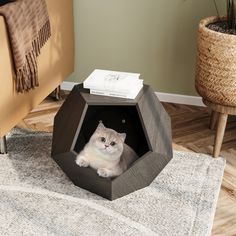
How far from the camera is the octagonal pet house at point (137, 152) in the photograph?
180cm

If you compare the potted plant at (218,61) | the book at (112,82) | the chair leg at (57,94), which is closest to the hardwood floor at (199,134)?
the chair leg at (57,94)

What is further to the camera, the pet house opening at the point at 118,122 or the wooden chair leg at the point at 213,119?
the wooden chair leg at the point at 213,119

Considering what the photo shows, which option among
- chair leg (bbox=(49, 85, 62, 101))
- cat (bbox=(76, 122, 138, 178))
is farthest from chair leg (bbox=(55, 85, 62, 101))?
cat (bbox=(76, 122, 138, 178))

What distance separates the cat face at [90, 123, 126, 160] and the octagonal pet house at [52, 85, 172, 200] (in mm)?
88

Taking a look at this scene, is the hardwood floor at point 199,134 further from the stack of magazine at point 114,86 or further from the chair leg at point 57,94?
the stack of magazine at point 114,86

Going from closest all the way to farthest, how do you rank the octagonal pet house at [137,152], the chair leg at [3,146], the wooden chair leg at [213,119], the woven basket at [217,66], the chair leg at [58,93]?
the octagonal pet house at [137,152], the woven basket at [217,66], the chair leg at [3,146], the wooden chair leg at [213,119], the chair leg at [58,93]

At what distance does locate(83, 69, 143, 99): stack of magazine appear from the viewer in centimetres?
183

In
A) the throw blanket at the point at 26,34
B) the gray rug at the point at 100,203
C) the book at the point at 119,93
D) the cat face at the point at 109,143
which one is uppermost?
the throw blanket at the point at 26,34

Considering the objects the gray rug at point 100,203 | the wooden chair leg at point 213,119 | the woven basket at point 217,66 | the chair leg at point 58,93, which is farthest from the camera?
the chair leg at point 58,93

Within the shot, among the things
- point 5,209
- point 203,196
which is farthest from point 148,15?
point 5,209

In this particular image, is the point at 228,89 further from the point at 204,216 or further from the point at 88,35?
the point at 88,35

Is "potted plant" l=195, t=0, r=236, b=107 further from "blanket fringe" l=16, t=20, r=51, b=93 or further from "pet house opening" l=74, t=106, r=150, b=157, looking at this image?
"blanket fringe" l=16, t=20, r=51, b=93

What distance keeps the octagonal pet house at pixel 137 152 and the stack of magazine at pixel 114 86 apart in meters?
0.02

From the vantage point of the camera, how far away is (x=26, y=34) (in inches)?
78.2
